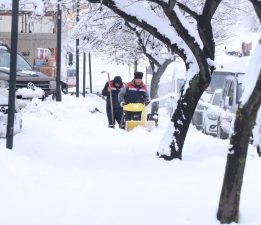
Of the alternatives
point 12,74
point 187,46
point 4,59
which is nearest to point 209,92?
point 4,59

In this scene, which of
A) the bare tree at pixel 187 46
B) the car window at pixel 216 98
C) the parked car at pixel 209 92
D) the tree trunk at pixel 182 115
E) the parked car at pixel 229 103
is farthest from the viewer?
the parked car at pixel 209 92

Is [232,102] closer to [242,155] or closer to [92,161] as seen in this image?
[92,161]

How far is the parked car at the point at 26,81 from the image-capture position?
18.3m

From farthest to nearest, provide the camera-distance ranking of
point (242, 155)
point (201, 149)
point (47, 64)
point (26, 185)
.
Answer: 1. point (47, 64)
2. point (201, 149)
3. point (26, 185)
4. point (242, 155)

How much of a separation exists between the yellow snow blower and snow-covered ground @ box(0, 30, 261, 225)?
82.7 inches

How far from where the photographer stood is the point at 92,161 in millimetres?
9289

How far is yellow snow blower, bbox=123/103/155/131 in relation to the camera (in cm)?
1419

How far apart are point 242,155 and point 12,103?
4433 millimetres

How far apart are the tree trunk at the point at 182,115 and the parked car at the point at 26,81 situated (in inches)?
362

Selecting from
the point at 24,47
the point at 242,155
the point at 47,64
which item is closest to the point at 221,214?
the point at 242,155

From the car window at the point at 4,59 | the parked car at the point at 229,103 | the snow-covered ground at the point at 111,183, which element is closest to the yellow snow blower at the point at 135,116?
the parked car at the point at 229,103

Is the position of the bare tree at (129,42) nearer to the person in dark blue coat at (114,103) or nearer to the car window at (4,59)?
the car window at (4,59)

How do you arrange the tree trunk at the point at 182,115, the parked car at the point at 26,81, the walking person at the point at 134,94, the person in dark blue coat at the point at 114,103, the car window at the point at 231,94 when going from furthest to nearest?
the parked car at the point at 26,81
the person in dark blue coat at the point at 114,103
the walking person at the point at 134,94
the car window at the point at 231,94
the tree trunk at the point at 182,115

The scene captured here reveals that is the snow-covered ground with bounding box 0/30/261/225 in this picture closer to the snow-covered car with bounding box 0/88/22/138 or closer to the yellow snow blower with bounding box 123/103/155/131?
the snow-covered car with bounding box 0/88/22/138
